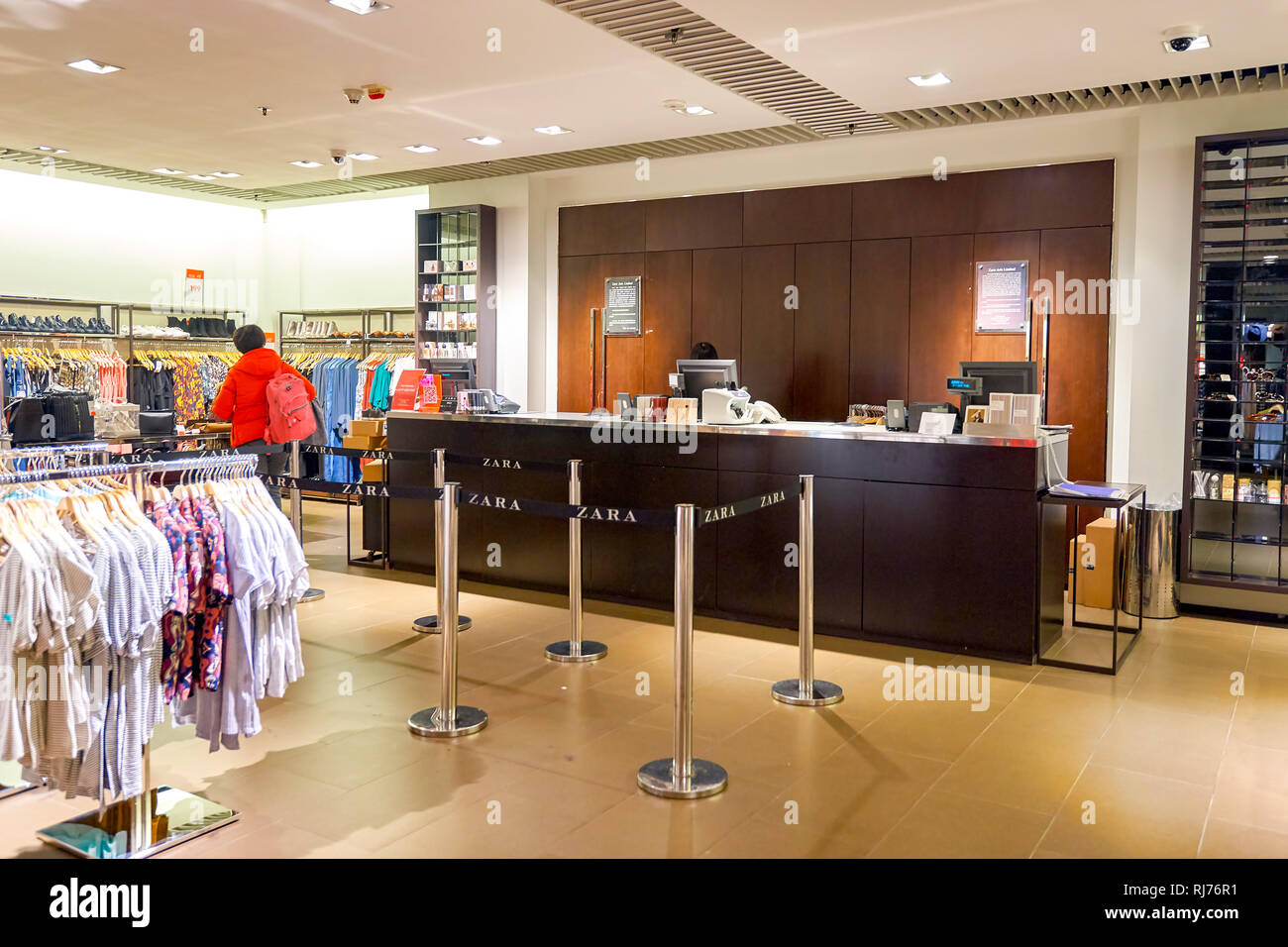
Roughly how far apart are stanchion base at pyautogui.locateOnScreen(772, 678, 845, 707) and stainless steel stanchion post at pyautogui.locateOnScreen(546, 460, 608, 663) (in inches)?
41.3

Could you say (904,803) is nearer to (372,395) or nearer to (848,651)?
(848,651)

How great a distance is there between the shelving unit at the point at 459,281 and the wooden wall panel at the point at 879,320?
3.78 metres

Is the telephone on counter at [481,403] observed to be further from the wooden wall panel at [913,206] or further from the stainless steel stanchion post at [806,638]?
the wooden wall panel at [913,206]

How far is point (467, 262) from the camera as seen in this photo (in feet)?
33.7

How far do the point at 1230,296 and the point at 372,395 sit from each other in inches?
322

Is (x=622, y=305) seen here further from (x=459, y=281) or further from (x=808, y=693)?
(x=808, y=693)

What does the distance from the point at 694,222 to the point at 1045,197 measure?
3.02 metres

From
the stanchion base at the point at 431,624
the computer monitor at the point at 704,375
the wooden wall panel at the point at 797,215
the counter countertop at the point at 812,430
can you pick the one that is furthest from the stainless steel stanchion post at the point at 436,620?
the wooden wall panel at the point at 797,215

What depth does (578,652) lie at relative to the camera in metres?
5.28

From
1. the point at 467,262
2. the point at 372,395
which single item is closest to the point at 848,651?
the point at 467,262

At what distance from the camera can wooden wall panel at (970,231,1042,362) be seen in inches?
300

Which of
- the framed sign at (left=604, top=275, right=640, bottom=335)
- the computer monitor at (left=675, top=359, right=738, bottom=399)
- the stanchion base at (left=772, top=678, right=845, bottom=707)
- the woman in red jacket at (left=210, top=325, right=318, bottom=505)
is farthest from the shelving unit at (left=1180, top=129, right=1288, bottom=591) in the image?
the woman in red jacket at (left=210, top=325, right=318, bottom=505)

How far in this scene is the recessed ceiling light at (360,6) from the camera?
5.01 m
